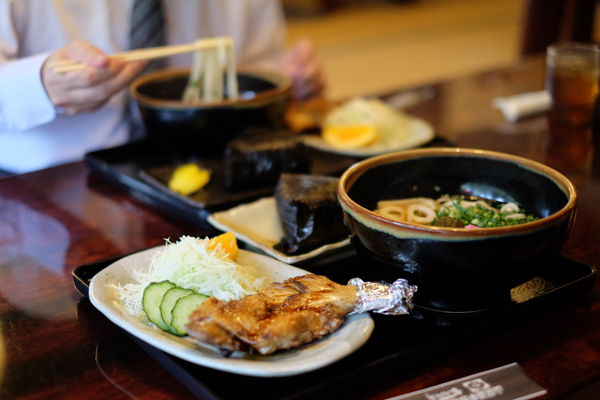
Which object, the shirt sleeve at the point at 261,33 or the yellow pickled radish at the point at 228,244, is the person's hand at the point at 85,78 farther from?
the shirt sleeve at the point at 261,33

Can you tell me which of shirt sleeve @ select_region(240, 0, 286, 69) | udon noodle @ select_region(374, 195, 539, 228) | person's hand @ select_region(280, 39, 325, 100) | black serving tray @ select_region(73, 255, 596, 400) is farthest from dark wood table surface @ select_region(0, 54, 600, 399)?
shirt sleeve @ select_region(240, 0, 286, 69)

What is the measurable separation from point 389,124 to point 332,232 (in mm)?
819

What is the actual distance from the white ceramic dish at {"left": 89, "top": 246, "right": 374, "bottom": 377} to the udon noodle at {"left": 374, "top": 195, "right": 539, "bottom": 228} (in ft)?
0.82

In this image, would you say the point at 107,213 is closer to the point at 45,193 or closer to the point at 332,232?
the point at 45,193

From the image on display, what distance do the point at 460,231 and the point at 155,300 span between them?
486 millimetres

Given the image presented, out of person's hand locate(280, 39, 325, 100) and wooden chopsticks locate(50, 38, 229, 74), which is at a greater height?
wooden chopsticks locate(50, 38, 229, 74)

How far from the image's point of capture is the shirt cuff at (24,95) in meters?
1.69

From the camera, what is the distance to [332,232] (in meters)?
1.27

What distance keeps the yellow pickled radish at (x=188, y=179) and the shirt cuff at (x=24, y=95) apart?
18.8 inches

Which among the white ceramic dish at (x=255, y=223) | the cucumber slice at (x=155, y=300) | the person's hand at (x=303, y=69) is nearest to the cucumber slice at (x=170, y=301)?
the cucumber slice at (x=155, y=300)

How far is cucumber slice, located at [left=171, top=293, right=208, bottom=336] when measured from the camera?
875 mm

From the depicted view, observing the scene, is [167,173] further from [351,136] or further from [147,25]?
[147,25]

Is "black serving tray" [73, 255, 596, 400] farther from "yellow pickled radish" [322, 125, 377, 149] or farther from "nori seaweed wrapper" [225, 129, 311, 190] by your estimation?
"yellow pickled radish" [322, 125, 377, 149]

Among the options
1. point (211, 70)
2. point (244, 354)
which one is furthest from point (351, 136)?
point (244, 354)
